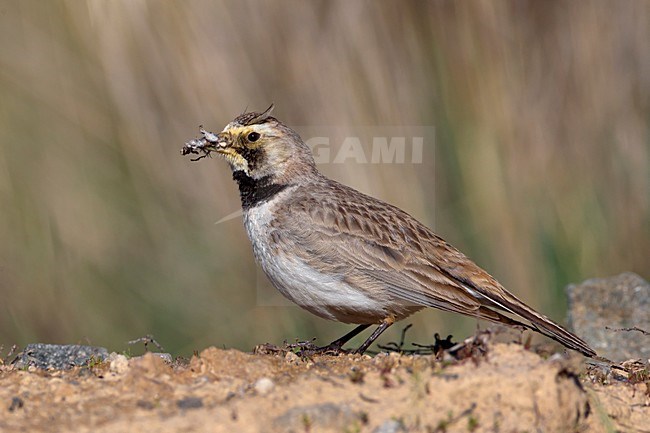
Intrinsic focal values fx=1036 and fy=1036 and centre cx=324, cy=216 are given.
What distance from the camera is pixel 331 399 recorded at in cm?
419

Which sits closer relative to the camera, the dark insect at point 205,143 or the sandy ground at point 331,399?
the sandy ground at point 331,399

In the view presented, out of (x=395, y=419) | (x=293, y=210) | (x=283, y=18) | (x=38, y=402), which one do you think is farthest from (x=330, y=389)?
(x=283, y=18)

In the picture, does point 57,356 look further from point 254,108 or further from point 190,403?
point 254,108

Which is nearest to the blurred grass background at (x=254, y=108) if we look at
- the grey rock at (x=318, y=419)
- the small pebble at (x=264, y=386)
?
the small pebble at (x=264, y=386)

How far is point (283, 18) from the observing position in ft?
27.8

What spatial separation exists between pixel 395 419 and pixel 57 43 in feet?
18.0

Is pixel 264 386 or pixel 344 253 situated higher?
pixel 344 253

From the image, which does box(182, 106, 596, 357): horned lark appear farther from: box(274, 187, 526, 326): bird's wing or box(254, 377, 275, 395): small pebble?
box(254, 377, 275, 395): small pebble

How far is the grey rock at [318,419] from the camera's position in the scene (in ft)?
13.0

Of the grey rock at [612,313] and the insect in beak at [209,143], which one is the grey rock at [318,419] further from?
the grey rock at [612,313]

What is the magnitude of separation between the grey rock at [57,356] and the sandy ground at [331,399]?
3.78ft

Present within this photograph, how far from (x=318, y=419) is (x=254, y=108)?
478cm

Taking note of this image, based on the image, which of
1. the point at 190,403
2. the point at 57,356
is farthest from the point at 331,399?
the point at 57,356

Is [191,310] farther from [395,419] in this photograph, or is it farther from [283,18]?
[395,419]
